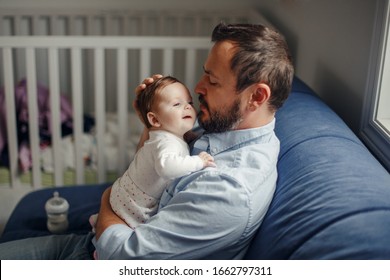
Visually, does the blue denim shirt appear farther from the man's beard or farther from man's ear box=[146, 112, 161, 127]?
man's ear box=[146, 112, 161, 127]

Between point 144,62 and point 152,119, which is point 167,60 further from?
point 152,119

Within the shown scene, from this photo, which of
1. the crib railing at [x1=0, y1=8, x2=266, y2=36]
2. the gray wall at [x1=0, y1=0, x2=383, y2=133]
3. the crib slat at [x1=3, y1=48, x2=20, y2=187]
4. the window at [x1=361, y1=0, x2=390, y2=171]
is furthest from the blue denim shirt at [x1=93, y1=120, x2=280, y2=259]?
the crib railing at [x1=0, y1=8, x2=266, y2=36]

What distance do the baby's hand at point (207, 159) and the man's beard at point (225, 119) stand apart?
0.08m

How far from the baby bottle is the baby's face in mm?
661

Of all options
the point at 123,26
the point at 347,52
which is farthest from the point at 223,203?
the point at 123,26

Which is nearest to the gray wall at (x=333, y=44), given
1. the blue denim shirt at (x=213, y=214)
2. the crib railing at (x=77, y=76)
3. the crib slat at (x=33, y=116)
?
the crib railing at (x=77, y=76)

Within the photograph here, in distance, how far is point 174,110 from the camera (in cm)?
135

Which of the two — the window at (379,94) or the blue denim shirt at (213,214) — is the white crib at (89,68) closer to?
the window at (379,94)

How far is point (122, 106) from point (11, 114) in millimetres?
463

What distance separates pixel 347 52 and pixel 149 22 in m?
1.54

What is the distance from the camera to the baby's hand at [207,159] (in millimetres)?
1241

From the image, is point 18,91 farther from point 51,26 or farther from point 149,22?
point 149,22

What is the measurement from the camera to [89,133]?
2721 millimetres

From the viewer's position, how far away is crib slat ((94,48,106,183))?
2369 mm
